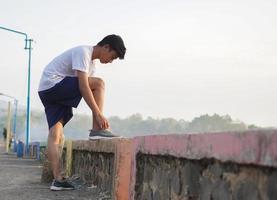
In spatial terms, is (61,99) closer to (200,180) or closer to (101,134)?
(101,134)

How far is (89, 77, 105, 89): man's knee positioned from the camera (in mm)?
5477

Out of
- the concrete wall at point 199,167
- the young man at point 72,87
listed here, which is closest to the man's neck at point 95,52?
the young man at point 72,87

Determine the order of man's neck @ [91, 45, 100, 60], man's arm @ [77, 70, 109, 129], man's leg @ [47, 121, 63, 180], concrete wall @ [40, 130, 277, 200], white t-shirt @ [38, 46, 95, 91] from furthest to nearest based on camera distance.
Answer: man's leg @ [47, 121, 63, 180], man's neck @ [91, 45, 100, 60], white t-shirt @ [38, 46, 95, 91], man's arm @ [77, 70, 109, 129], concrete wall @ [40, 130, 277, 200]

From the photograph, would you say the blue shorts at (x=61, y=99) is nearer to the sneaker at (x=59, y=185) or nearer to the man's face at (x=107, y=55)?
the man's face at (x=107, y=55)

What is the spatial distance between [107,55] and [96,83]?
0.32 metres

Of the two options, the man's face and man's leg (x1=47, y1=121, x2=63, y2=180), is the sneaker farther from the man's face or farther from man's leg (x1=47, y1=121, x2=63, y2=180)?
the man's face

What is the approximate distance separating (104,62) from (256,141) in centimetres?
381

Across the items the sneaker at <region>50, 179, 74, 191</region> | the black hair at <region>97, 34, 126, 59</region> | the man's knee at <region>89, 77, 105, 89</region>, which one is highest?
the black hair at <region>97, 34, 126, 59</region>

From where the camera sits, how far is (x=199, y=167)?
2.37 metres

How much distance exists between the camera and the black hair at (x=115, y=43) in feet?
17.5

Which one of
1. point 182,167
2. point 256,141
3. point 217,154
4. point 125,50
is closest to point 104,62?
point 125,50

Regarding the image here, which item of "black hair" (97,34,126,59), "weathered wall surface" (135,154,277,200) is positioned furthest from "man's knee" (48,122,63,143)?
"weathered wall surface" (135,154,277,200)

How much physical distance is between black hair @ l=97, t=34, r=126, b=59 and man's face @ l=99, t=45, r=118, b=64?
0.11ft

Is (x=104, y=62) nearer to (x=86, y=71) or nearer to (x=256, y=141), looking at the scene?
(x=86, y=71)
